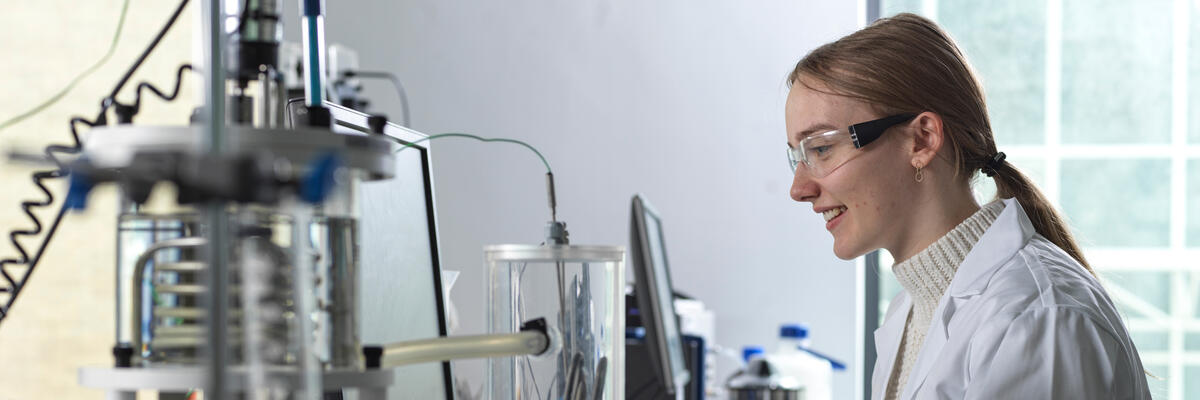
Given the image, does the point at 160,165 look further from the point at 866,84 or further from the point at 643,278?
the point at 643,278

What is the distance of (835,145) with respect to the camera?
1.32 meters

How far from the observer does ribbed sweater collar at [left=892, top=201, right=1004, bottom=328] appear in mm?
1261

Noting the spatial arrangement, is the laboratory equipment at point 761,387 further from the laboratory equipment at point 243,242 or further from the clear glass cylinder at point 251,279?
the clear glass cylinder at point 251,279

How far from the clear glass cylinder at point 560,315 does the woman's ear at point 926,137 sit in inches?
21.4

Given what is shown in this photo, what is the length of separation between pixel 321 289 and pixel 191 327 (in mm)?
59

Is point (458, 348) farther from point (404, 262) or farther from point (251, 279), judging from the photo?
point (404, 262)

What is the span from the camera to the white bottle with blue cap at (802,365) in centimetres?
241

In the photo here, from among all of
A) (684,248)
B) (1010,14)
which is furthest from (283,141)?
(1010,14)

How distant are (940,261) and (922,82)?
0.24 m

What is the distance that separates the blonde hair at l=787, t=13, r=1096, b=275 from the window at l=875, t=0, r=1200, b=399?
1.76m

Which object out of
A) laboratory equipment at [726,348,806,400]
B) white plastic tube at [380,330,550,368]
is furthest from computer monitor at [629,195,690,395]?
white plastic tube at [380,330,550,368]

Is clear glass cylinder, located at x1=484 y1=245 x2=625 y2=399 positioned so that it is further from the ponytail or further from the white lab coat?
the ponytail

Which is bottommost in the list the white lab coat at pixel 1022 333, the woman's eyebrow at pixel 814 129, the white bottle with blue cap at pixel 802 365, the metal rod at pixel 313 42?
the white bottle with blue cap at pixel 802 365

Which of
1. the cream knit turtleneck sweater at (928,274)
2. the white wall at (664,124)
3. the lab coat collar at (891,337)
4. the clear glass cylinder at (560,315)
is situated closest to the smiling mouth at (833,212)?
the cream knit turtleneck sweater at (928,274)
